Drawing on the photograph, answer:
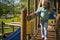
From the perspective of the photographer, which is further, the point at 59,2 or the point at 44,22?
the point at 59,2

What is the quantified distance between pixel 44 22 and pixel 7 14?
129ft

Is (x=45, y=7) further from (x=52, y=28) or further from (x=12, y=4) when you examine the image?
(x=12, y=4)

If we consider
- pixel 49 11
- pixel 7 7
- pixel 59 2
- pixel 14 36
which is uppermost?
pixel 7 7

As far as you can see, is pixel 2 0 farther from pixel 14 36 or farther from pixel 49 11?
pixel 49 11

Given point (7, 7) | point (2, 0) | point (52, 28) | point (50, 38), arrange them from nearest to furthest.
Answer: point (50, 38), point (52, 28), point (7, 7), point (2, 0)

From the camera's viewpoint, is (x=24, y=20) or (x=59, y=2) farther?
(x=59, y=2)

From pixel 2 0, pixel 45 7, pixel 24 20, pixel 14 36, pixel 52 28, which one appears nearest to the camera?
pixel 45 7

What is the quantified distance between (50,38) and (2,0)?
38480mm

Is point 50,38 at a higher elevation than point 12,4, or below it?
below

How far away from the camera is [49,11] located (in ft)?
19.9

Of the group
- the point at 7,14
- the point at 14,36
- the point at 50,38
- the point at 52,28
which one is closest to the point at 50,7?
the point at 50,38

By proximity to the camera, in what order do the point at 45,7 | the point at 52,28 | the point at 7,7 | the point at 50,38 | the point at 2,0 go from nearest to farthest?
the point at 45,7
the point at 50,38
the point at 52,28
the point at 7,7
the point at 2,0

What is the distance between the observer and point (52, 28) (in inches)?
318

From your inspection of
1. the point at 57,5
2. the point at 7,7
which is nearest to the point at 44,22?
the point at 57,5
